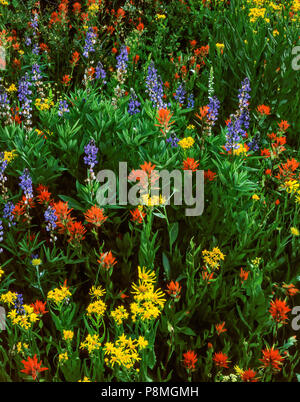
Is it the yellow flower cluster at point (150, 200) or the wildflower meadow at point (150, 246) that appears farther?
the yellow flower cluster at point (150, 200)

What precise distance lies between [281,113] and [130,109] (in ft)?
3.61

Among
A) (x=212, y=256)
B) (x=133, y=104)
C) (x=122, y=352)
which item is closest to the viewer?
(x=122, y=352)

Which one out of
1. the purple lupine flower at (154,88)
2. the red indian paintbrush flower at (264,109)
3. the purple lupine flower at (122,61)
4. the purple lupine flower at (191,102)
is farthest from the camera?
the purple lupine flower at (191,102)

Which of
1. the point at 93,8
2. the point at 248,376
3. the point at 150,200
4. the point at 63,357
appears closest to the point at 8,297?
the point at 63,357

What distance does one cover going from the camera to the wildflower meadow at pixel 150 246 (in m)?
1.68

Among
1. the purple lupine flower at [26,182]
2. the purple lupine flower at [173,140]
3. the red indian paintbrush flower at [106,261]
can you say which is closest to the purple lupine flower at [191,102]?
the purple lupine flower at [173,140]

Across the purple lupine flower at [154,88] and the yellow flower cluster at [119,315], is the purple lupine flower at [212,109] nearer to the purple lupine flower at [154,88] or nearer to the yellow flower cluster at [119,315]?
the purple lupine flower at [154,88]

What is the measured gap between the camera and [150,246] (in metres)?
1.75

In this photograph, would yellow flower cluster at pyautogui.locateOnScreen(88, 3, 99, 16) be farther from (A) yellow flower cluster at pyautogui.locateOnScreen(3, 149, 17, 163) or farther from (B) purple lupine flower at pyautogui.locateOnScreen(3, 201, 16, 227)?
(B) purple lupine flower at pyautogui.locateOnScreen(3, 201, 16, 227)

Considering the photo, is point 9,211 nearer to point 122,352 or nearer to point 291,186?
point 122,352

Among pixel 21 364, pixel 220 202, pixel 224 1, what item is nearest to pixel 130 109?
pixel 220 202

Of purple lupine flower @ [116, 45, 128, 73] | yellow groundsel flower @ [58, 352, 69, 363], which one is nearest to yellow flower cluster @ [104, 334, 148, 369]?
yellow groundsel flower @ [58, 352, 69, 363]
